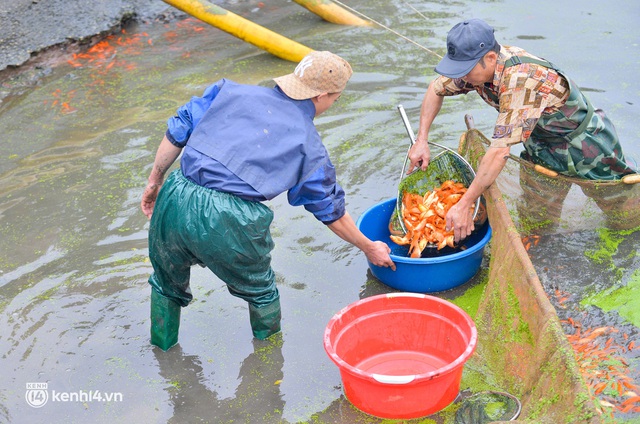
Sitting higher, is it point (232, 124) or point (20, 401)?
point (232, 124)

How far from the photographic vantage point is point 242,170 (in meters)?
3.58

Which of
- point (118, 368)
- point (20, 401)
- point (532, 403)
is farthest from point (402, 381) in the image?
point (20, 401)

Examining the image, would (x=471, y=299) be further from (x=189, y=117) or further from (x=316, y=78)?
(x=189, y=117)

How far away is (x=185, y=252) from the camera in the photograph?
3836 millimetres

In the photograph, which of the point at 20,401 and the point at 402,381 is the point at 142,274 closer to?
the point at 20,401

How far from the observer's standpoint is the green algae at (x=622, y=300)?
426cm

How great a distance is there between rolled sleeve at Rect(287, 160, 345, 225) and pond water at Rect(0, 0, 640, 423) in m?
→ 0.94

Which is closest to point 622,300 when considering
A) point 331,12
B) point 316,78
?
point 316,78

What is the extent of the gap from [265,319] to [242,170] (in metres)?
1.07

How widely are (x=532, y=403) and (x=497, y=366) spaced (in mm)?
563

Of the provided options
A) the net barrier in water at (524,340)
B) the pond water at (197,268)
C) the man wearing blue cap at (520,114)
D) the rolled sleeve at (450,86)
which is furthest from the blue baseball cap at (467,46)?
the pond water at (197,268)

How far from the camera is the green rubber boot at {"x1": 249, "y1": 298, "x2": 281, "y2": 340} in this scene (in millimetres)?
4188

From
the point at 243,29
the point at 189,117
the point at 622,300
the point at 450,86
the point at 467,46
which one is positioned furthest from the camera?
the point at 243,29

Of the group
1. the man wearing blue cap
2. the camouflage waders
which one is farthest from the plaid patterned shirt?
the camouflage waders
